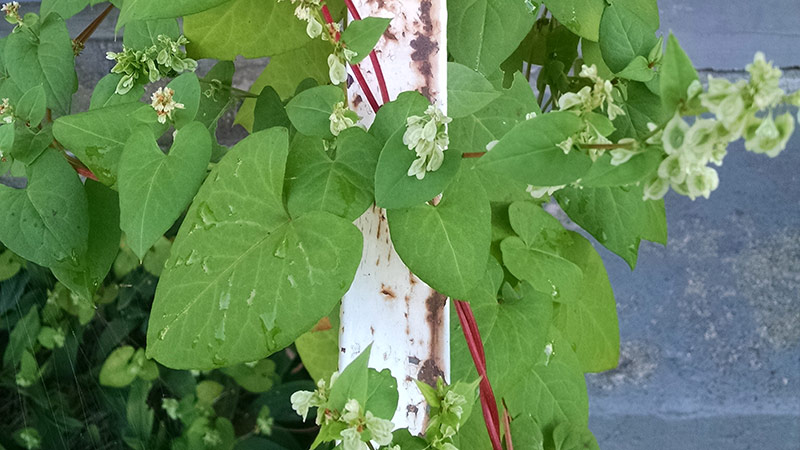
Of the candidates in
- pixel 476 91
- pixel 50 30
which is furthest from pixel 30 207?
pixel 476 91

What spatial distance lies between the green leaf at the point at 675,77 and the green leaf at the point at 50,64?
400 mm

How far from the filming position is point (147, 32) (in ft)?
1.46

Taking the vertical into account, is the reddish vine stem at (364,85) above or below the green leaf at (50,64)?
above

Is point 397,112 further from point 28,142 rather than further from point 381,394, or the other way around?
point 28,142

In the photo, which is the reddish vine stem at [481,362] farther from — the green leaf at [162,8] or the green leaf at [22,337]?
the green leaf at [22,337]

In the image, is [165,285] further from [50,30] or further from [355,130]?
[50,30]

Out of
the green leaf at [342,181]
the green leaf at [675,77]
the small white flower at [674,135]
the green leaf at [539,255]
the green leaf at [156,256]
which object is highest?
the green leaf at [675,77]

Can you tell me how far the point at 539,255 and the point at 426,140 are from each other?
18 centimetres

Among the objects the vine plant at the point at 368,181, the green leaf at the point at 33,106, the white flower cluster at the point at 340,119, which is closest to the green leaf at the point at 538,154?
the vine plant at the point at 368,181

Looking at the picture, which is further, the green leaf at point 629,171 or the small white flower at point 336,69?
the small white flower at point 336,69

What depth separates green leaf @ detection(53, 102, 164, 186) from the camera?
1.25 feet

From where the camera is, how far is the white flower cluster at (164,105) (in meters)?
0.37

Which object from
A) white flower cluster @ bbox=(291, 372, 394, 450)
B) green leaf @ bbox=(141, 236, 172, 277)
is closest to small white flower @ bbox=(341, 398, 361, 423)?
white flower cluster @ bbox=(291, 372, 394, 450)

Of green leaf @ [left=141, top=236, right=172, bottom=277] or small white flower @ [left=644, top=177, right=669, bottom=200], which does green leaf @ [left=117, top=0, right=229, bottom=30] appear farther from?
green leaf @ [left=141, top=236, right=172, bottom=277]
